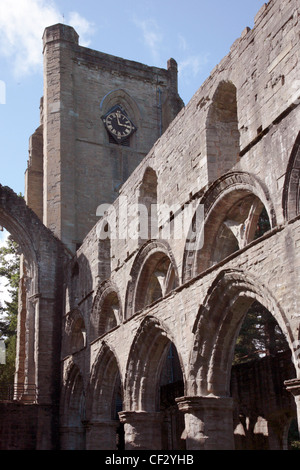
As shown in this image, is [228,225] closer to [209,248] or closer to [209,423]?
[209,248]

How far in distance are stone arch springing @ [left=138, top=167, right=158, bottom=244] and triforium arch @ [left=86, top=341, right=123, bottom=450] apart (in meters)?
2.93

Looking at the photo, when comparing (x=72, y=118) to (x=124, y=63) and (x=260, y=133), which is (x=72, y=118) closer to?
(x=124, y=63)

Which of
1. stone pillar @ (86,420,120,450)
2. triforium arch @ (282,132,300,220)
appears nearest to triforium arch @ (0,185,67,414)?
stone pillar @ (86,420,120,450)

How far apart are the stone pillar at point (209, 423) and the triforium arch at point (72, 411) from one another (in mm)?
7550

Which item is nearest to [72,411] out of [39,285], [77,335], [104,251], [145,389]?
[77,335]

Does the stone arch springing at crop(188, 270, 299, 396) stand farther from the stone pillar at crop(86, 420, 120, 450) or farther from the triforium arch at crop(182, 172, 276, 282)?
the stone pillar at crop(86, 420, 120, 450)

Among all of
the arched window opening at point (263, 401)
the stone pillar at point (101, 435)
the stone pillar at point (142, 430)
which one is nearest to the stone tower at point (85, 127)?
the stone pillar at point (101, 435)

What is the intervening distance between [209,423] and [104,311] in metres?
5.73

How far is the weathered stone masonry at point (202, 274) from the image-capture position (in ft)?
25.1

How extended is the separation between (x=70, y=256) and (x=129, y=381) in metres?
7.31

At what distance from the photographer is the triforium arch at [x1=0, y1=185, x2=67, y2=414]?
17.0 metres

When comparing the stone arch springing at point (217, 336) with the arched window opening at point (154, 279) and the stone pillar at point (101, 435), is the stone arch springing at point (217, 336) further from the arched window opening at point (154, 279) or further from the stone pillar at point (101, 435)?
the stone pillar at point (101, 435)

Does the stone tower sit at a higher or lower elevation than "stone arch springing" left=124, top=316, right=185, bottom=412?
higher

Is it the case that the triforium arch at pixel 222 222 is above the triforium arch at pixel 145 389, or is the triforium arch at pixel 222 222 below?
above
